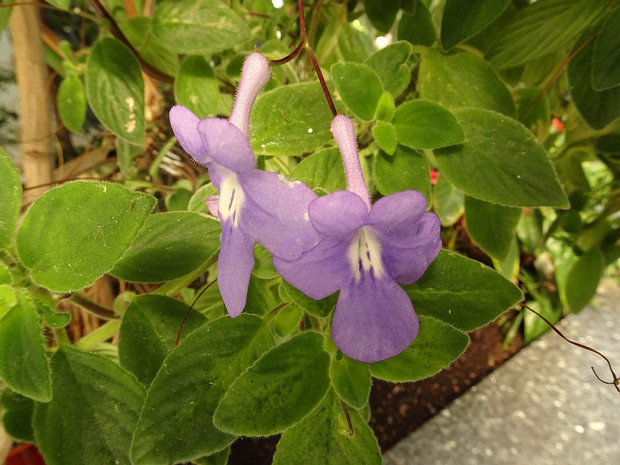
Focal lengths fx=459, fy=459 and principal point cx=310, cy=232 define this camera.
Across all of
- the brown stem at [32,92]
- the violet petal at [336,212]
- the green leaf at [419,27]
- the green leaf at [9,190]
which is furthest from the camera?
the brown stem at [32,92]

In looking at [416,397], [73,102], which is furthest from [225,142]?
[416,397]

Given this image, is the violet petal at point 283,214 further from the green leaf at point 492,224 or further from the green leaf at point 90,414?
the green leaf at point 492,224

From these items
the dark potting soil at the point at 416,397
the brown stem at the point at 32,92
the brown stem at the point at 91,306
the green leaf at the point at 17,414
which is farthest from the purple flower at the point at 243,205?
the dark potting soil at the point at 416,397

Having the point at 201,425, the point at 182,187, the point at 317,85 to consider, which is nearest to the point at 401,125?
the point at 317,85

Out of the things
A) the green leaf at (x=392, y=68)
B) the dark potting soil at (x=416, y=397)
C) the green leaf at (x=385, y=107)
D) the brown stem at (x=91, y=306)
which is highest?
the green leaf at (x=392, y=68)

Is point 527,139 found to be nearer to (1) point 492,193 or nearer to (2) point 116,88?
(1) point 492,193

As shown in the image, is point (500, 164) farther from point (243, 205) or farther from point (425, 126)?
point (243, 205)
